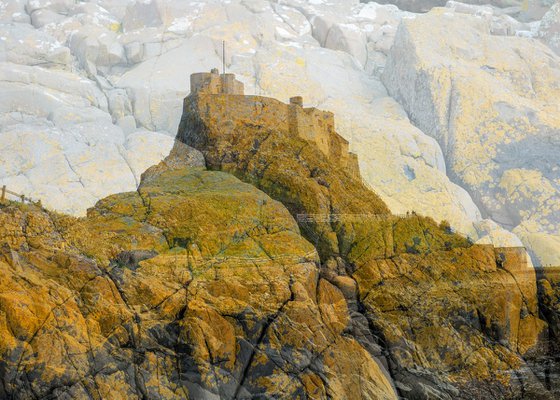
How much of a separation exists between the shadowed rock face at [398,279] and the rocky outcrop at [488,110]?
1661 inches

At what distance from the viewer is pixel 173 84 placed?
276 feet

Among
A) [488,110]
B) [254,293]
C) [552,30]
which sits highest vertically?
[254,293]

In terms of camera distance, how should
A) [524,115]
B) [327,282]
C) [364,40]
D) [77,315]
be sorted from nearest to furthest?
[77,315] < [327,282] < [524,115] < [364,40]

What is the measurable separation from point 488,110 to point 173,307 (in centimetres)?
7049

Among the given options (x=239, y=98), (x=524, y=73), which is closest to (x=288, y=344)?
(x=239, y=98)

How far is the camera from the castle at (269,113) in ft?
104

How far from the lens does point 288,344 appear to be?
22.7 metres

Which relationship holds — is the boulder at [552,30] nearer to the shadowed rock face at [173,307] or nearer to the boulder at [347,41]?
the boulder at [347,41]

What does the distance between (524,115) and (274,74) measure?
2959 cm

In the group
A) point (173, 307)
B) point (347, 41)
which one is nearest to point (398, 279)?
point (173, 307)

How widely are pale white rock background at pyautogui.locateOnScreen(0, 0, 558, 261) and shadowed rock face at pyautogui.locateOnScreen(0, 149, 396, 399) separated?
1480 inches

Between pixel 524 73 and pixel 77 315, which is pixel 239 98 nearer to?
pixel 77 315

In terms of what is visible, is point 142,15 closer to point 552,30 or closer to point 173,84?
point 173,84

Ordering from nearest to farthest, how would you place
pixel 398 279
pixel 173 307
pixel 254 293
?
1. pixel 173 307
2. pixel 254 293
3. pixel 398 279
